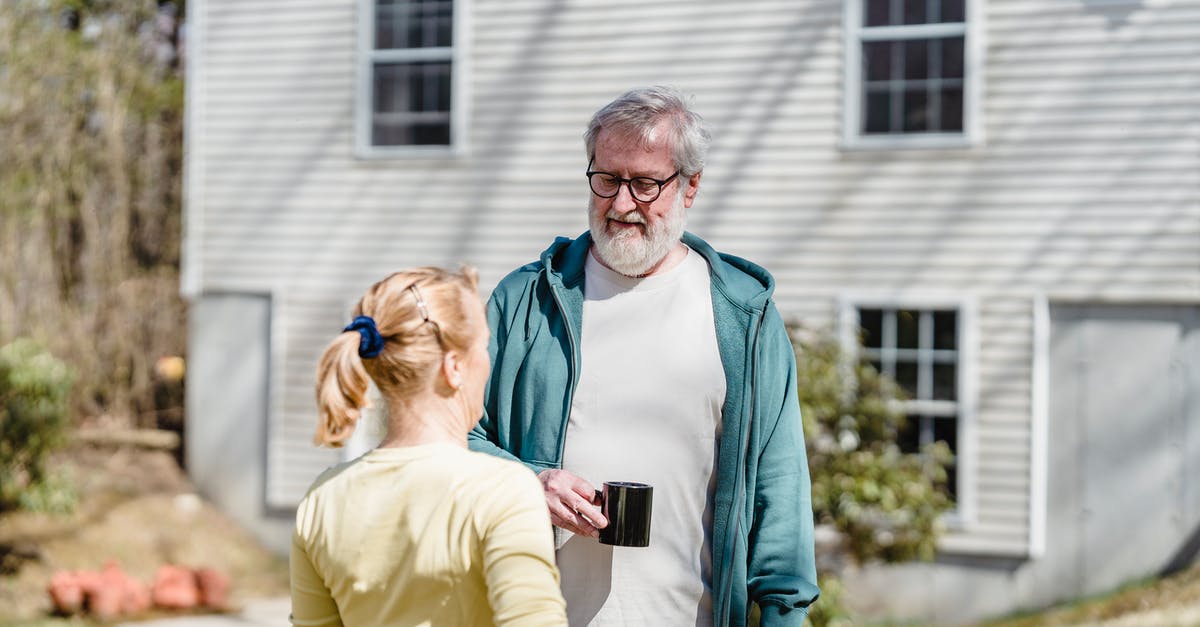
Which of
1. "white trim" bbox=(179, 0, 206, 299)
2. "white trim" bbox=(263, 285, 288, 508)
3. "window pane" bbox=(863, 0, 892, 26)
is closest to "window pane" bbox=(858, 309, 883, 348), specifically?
"window pane" bbox=(863, 0, 892, 26)

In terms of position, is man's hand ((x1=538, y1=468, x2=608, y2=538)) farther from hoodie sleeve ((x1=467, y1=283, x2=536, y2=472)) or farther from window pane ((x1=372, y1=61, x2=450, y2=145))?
window pane ((x1=372, y1=61, x2=450, y2=145))

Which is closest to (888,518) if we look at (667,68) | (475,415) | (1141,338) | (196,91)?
(1141,338)

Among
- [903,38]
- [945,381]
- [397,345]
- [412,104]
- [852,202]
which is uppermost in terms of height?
[903,38]

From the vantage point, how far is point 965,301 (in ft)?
29.8

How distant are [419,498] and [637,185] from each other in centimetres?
111

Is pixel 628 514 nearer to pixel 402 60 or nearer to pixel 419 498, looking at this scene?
pixel 419 498

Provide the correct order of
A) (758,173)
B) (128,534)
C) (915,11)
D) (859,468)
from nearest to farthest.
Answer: (859,468) < (915,11) < (758,173) < (128,534)

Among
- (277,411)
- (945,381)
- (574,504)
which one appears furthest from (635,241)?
(277,411)

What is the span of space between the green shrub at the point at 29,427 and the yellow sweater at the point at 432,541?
7.10m

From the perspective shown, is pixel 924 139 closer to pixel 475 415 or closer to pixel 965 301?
pixel 965 301

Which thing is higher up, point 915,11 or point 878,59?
point 915,11

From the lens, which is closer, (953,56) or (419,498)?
(419,498)

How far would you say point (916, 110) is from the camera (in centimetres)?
938

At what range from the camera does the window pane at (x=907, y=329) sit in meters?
9.28
